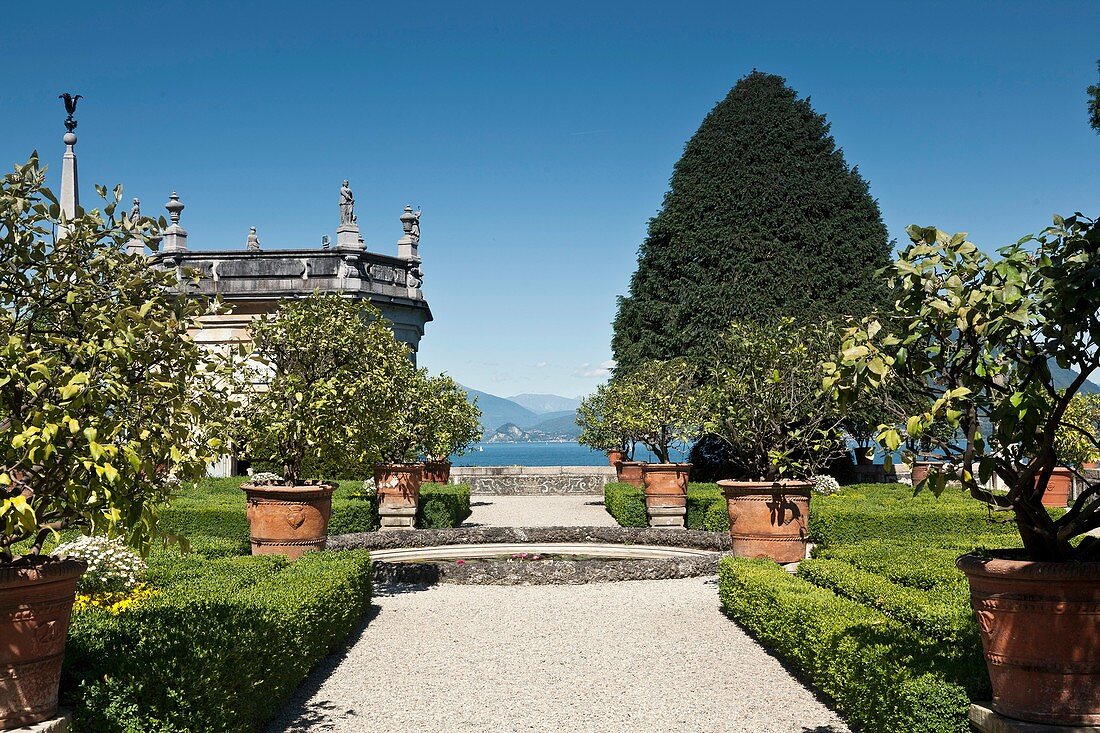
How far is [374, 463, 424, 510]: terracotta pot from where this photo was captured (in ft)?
63.7

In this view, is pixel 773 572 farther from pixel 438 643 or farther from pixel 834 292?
pixel 834 292

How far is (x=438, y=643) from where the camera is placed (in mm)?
9945

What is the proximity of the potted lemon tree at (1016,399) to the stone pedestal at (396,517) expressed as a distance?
49.7ft

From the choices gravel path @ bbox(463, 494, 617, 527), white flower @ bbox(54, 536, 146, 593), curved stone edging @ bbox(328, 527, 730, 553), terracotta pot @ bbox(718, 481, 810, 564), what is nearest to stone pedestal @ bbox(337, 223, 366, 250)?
gravel path @ bbox(463, 494, 617, 527)

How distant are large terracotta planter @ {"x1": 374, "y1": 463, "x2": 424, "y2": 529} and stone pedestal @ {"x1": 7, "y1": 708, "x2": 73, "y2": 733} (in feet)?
47.4

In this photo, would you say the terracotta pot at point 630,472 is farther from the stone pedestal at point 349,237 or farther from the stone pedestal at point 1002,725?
the stone pedestal at point 1002,725

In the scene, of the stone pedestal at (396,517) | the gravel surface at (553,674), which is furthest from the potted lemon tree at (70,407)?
the stone pedestal at (396,517)

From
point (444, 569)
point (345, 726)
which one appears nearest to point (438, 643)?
point (345, 726)

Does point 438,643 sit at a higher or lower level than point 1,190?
lower

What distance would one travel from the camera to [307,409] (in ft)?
39.9

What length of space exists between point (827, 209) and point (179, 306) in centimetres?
2963

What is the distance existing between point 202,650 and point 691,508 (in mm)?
14684

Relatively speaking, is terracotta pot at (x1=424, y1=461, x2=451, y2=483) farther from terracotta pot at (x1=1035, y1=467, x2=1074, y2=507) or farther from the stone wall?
terracotta pot at (x1=1035, y1=467, x2=1074, y2=507)

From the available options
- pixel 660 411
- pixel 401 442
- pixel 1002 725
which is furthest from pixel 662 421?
pixel 1002 725
